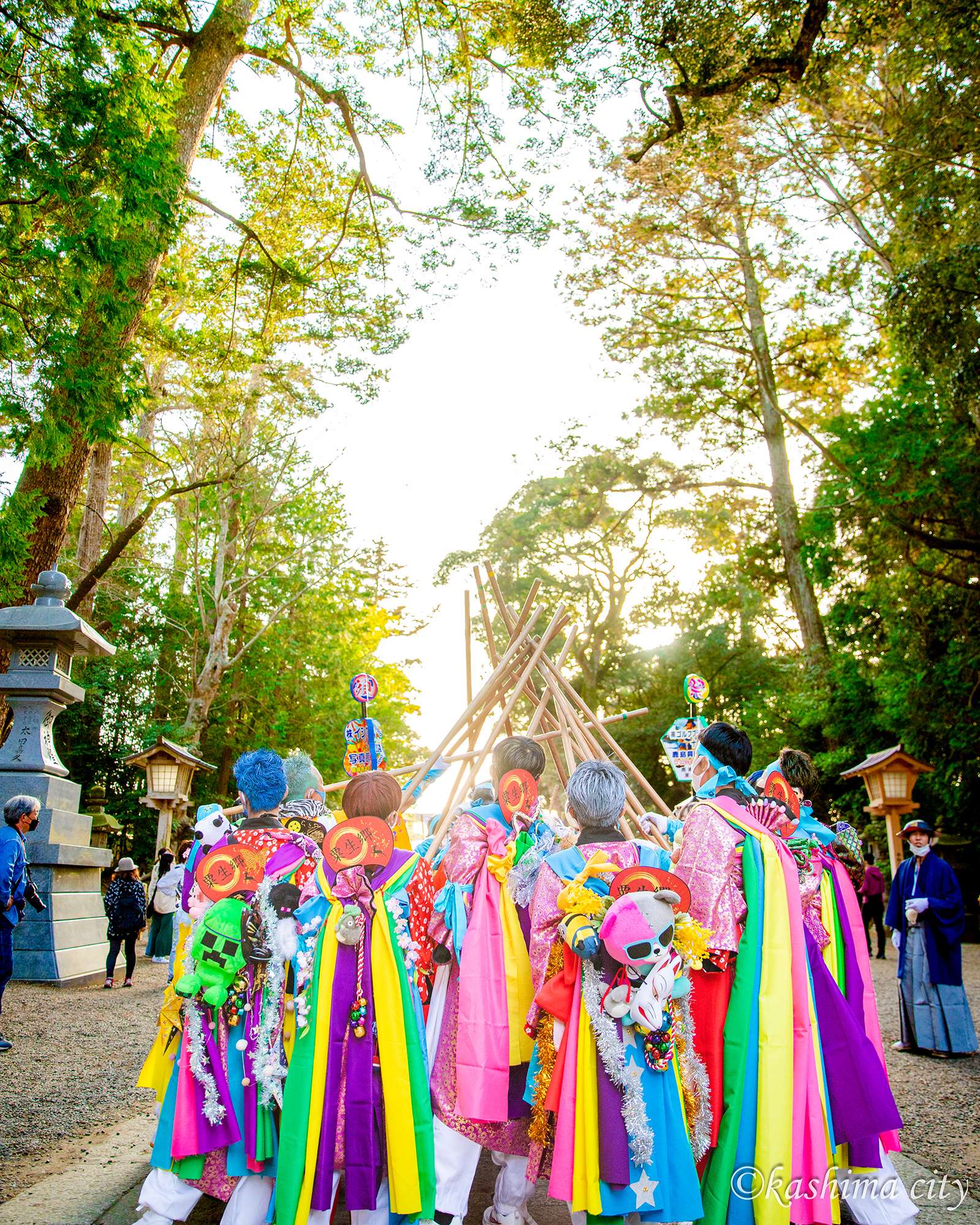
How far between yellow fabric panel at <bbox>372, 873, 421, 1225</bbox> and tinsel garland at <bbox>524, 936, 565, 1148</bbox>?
44 centimetres

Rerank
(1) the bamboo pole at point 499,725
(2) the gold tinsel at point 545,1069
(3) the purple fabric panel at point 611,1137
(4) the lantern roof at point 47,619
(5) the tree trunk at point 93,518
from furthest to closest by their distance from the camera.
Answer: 1. (5) the tree trunk at point 93,518
2. (4) the lantern roof at point 47,619
3. (1) the bamboo pole at point 499,725
4. (2) the gold tinsel at point 545,1069
5. (3) the purple fabric panel at point 611,1137

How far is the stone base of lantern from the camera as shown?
8.09 metres

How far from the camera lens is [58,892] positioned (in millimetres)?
8391

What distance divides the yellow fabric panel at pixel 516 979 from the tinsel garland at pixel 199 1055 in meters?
1.08

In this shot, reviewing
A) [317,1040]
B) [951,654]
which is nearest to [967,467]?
[951,654]

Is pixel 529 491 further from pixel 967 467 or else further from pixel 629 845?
pixel 629 845

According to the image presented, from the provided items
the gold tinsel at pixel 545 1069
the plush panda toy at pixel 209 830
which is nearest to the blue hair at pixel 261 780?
the plush panda toy at pixel 209 830

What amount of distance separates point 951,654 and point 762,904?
1035cm

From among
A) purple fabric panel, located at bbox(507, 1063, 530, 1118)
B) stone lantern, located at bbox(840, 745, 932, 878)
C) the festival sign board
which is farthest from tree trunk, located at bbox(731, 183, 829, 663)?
purple fabric panel, located at bbox(507, 1063, 530, 1118)

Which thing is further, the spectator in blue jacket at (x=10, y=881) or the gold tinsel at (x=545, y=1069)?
the spectator in blue jacket at (x=10, y=881)

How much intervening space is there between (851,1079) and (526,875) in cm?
138

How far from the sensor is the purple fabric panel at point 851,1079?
9.66 ft

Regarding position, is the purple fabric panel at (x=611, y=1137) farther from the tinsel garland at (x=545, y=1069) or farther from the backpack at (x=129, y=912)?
the backpack at (x=129, y=912)

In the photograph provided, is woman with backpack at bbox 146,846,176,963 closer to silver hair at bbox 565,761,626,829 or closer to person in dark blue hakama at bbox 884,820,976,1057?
person in dark blue hakama at bbox 884,820,976,1057
